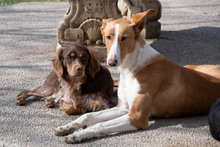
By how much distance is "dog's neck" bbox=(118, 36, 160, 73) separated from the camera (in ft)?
13.6

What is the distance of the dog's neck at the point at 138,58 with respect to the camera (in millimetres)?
4148

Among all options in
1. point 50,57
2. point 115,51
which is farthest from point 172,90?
point 50,57

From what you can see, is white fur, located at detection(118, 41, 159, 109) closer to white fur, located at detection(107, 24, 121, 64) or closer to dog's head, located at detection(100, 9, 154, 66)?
dog's head, located at detection(100, 9, 154, 66)

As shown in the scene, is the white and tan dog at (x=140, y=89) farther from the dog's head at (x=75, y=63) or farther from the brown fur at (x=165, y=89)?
the dog's head at (x=75, y=63)

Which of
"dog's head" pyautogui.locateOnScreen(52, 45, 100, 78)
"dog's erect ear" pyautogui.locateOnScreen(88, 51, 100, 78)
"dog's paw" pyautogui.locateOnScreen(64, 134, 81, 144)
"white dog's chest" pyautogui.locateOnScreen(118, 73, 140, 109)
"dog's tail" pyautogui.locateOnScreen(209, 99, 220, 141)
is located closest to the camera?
"dog's tail" pyautogui.locateOnScreen(209, 99, 220, 141)

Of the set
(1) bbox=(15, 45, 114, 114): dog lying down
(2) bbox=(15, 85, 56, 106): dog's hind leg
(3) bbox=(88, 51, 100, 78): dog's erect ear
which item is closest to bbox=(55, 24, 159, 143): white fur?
(1) bbox=(15, 45, 114, 114): dog lying down

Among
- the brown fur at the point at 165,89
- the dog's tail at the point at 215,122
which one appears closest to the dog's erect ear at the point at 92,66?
the brown fur at the point at 165,89

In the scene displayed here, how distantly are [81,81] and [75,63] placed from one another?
298 millimetres

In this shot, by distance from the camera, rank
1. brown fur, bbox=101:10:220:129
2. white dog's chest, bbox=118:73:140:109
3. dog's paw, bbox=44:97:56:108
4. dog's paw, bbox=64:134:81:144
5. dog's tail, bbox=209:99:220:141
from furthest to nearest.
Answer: dog's paw, bbox=44:97:56:108
white dog's chest, bbox=118:73:140:109
brown fur, bbox=101:10:220:129
dog's paw, bbox=64:134:81:144
dog's tail, bbox=209:99:220:141

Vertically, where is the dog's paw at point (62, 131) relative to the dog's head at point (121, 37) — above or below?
below

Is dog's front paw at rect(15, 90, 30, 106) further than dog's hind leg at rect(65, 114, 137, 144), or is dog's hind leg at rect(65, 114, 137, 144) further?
dog's front paw at rect(15, 90, 30, 106)

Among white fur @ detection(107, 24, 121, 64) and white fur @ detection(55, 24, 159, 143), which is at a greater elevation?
white fur @ detection(107, 24, 121, 64)

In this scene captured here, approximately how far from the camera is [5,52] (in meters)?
7.46

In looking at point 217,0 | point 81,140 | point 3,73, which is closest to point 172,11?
point 217,0
